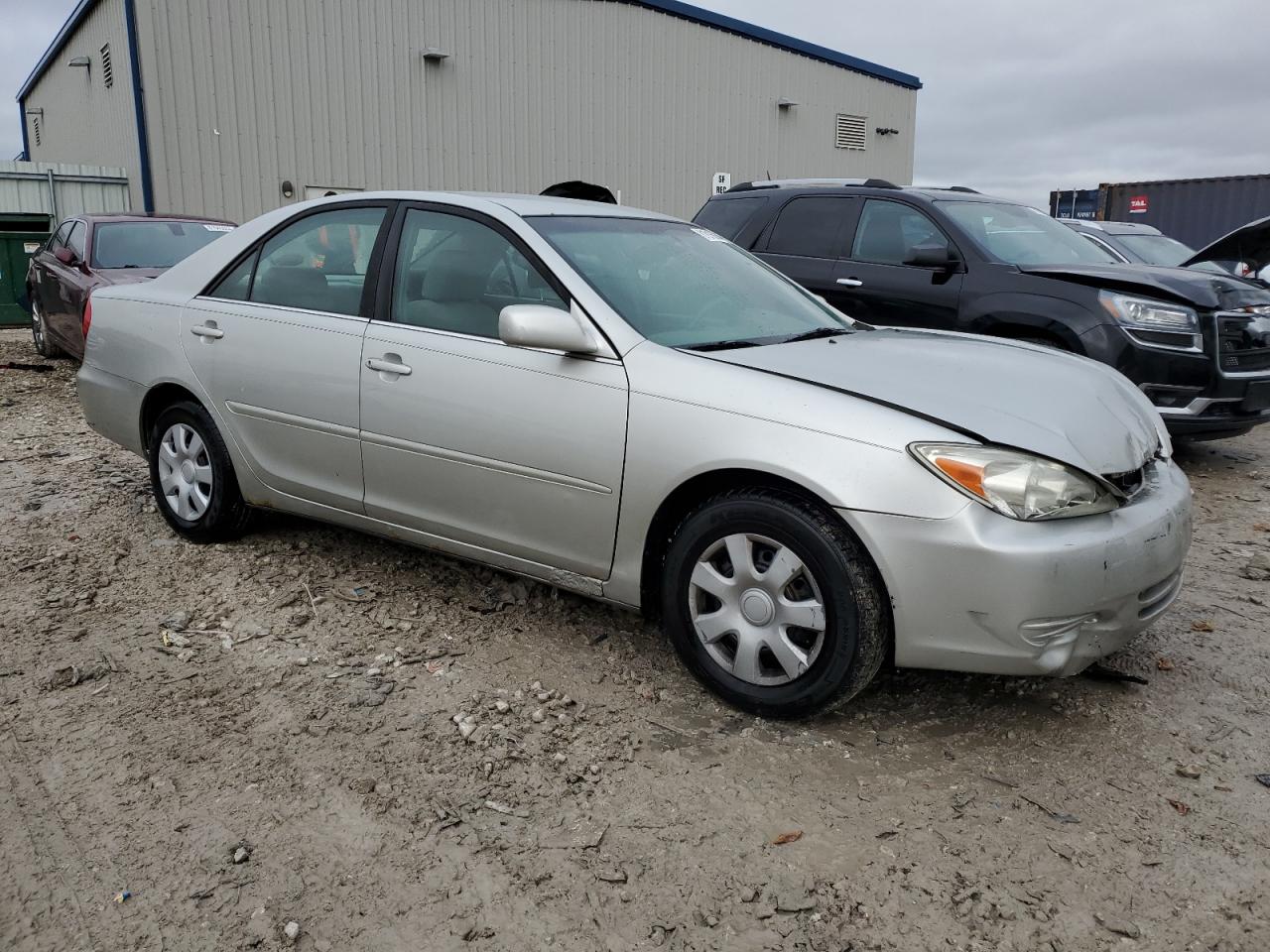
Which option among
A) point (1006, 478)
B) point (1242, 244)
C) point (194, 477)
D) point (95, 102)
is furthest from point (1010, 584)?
point (95, 102)

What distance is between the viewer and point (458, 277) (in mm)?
3682

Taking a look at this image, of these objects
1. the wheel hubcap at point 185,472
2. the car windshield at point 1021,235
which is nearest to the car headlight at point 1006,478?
Result: the wheel hubcap at point 185,472

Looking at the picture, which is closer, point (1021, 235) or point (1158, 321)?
point (1158, 321)

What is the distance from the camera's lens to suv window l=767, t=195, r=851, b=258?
7008 millimetres

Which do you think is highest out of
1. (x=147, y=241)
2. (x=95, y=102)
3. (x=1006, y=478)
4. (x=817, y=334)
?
(x=95, y=102)

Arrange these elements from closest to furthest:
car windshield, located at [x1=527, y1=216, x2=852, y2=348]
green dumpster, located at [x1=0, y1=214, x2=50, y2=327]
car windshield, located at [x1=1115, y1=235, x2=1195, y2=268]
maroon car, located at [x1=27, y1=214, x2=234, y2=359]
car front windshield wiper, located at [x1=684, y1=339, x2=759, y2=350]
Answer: car front windshield wiper, located at [x1=684, y1=339, x2=759, y2=350], car windshield, located at [x1=527, y1=216, x2=852, y2=348], maroon car, located at [x1=27, y1=214, x2=234, y2=359], car windshield, located at [x1=1115, y1=235, x2=1195, y2=268], green dumpster, located at [x1=0, y1=214, x2=50, y2=327]

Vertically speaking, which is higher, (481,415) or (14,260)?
(14,260)

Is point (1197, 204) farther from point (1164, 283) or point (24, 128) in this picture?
point (24, 128)

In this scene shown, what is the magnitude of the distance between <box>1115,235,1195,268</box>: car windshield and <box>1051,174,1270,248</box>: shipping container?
40.2 ft

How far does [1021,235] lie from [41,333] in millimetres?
9707

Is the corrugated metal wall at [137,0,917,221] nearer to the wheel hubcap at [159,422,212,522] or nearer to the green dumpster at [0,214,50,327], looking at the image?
the green dumpster at [0,214,50,327]

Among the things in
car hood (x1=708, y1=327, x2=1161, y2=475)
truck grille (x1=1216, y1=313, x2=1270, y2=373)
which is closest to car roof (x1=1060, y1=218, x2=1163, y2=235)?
truck grille (x1=1216, y1=313, x2=1270, y2=373)

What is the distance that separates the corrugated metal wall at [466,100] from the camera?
14305 millimetres

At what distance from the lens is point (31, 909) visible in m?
2.23
